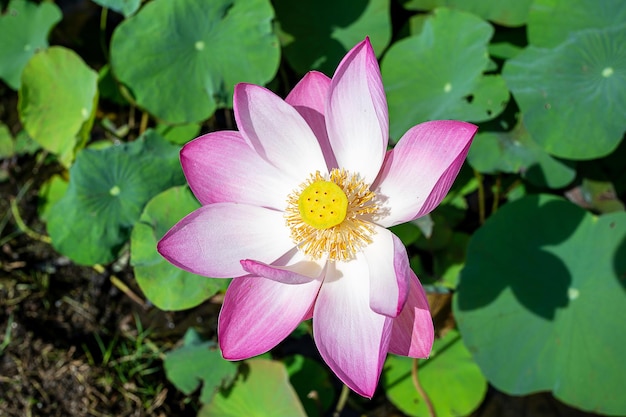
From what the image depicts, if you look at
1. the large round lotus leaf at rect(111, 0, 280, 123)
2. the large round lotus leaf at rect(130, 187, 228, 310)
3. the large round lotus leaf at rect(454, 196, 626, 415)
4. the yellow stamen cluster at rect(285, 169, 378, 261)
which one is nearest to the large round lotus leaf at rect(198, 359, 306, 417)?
A: the large round lotus leaf at rect(130, 187, 228, 310)

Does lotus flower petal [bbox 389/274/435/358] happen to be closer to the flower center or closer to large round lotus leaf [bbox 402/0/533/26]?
the flower center

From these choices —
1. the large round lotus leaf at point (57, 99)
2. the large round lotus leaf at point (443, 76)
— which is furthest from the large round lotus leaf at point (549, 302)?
the large round lotus leaf at point (57, 99)

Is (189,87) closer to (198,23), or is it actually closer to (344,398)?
(198,23)

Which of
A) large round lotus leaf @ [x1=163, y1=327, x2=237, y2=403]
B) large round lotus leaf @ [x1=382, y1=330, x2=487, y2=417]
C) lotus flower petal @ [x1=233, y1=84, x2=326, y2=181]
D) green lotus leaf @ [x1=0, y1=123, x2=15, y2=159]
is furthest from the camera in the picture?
green lotus leaf @ [x1=0, y1=123, x2=15, y2=159]

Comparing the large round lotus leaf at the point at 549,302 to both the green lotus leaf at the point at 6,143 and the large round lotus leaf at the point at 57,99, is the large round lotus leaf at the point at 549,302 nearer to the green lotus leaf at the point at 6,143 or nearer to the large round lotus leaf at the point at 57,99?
the large round lotus leaf at the point at 57,99

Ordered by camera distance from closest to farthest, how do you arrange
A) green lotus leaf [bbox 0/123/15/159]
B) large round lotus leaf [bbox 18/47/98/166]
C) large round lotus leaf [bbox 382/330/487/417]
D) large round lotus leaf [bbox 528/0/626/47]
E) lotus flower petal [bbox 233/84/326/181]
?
lotus flower petal [bbox 233/84/326/181] → large round lotus leaf [bbox 528/0/626/47] → large round lotus leaf [bbox 382/330/487/417] → large round lotus leaf [bbox 18/47/98/166] → green lotus leaf [bbox 0/123/15/159]

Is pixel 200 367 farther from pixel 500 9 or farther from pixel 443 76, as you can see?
pixel 500 9
